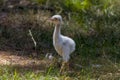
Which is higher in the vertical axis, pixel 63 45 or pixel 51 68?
pixel 63 45

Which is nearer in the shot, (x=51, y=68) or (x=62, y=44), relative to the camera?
(x=51, y=68)

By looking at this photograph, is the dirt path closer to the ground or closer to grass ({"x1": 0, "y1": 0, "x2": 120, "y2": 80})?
the ground

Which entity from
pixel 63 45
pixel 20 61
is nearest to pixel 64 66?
pixel 63 45

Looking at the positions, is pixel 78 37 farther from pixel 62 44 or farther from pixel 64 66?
pixel 64 66

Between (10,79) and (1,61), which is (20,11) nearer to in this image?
(1,61)

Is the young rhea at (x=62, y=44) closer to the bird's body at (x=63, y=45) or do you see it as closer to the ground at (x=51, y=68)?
the bird's body at (x=63, y=45)

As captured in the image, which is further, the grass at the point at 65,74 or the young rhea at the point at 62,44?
the young rhea at the point at 62,44

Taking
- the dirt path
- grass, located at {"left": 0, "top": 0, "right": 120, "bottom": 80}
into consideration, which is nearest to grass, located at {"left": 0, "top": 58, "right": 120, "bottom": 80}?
grass, located at {"left": 0, "top": 0, "right": 120, "bottom": 80}

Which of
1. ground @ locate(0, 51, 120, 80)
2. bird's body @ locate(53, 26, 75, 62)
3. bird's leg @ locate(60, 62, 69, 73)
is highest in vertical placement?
bird's body @ locate(53, 26, 75, 62)

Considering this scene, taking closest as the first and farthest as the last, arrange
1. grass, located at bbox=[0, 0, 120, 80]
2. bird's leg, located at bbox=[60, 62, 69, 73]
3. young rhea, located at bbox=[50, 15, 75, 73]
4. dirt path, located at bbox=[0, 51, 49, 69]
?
bird's leg, located at bbox=[60, 62, 69, 73] → grass, located at bbox=[0, 0, 120, 80] → young rhea, located at bbox=[50, 15, 75, 73] → dirt path, located at bbox=[0, 51, 49, 69]

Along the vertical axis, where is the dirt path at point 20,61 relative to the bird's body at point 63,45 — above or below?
below

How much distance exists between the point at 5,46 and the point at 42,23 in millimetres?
1207

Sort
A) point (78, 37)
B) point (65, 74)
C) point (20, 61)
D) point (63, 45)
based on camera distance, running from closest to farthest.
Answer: point (65, 74) < point (63, 45) < point (20, 61) < point (78, 37)

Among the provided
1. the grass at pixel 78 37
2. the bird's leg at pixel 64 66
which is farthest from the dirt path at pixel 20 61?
the bird's leg at pixel 64 66
